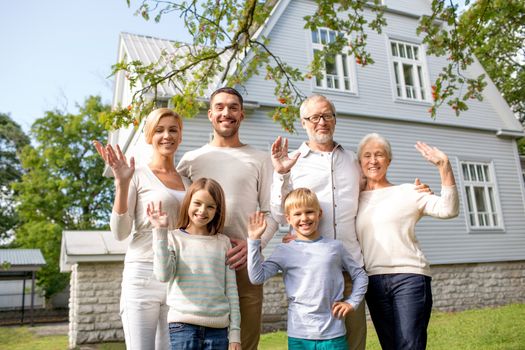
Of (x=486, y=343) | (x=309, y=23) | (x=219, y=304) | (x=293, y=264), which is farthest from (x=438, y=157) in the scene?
(x=486, y=343)

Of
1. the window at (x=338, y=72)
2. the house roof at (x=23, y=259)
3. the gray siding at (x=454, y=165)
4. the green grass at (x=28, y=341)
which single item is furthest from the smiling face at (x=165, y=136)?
the house roof at (x=23, y=259)

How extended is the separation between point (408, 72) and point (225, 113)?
1174cm

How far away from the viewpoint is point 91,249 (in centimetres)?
962

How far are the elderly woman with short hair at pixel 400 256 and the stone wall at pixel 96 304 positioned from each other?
7545 millimetres

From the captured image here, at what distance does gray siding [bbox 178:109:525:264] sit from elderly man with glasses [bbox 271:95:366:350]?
734 cm

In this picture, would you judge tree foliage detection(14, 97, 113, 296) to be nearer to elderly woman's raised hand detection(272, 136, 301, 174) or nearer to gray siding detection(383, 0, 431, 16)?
gray siding detection(383, 0, 431, 16)

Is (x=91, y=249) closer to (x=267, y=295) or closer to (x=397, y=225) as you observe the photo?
(x=267, y=295)

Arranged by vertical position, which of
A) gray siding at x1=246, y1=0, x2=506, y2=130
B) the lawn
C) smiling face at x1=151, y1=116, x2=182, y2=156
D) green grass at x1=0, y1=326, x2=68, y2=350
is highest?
gray siding at x1=246, y1=0, x2=506, y2=130

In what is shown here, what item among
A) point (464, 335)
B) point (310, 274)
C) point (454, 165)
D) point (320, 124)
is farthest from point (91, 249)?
point (454, 165)

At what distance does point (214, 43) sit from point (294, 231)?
3848 millimetres

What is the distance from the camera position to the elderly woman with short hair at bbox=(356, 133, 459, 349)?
2.81 metres

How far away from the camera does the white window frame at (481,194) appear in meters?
13.2

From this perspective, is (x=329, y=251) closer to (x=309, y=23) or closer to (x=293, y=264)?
(x=293, y=264)

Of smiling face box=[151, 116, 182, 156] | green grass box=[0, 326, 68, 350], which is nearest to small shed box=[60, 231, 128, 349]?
green grass box=[0, 326, 68, 350]
